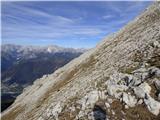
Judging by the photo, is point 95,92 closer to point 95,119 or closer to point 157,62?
point 95,119

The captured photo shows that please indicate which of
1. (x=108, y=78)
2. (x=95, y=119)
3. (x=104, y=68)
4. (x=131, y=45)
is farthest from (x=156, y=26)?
(x=95, y=119)

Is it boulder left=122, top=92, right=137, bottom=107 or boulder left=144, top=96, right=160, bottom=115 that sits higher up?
boulder left=122, top=92, right=137, bottom=107

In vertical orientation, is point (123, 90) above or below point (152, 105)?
above

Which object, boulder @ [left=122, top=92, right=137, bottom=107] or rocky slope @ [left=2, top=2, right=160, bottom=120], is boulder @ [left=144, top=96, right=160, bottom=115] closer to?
rocky slope @ [left=2, top=2, right=160, bottom=120]

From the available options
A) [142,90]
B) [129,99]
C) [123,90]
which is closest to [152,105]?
[142,90]

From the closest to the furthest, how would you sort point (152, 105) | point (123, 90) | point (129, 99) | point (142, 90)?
point (152, 105) → point (142, 90) → point (129, 99) → point (123, 90)

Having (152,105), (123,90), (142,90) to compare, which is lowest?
(152,105)

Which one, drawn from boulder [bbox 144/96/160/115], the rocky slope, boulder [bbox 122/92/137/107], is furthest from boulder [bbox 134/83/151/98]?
boulder [bbox 144/96/160/115]

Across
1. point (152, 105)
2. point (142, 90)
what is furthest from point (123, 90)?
point (152, 105)

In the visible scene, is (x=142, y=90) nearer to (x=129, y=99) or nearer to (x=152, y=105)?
(x=129, y=99)

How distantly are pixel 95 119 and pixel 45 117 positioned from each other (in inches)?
528

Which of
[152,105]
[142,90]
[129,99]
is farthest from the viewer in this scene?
[129,99]

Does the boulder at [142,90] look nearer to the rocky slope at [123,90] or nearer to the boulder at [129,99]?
the rocky slope at [123,90]

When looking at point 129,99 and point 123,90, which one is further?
point 123,90
